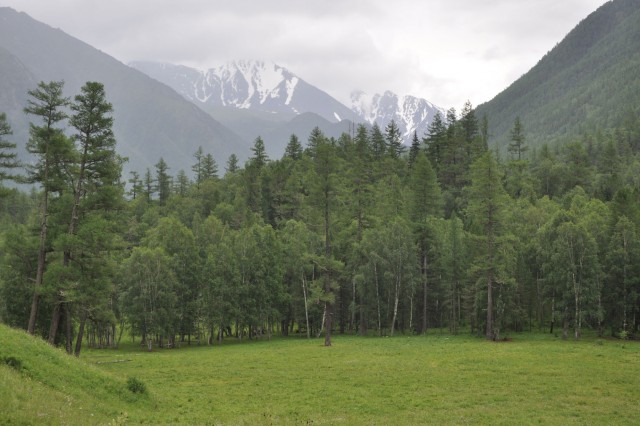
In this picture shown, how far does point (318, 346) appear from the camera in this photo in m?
49.7

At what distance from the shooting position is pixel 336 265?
47969mm

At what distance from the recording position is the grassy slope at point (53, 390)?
15.3 m

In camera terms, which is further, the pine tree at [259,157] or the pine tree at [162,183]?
the pine tree at [162,183]

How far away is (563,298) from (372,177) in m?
48.8

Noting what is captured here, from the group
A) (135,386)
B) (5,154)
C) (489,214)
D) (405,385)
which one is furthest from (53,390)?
(489,214)

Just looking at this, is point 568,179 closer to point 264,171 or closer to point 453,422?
point 264,171

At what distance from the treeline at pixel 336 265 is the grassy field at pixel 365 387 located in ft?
29.7

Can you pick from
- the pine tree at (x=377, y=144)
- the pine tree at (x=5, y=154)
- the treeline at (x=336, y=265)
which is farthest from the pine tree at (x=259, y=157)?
the pine tree at (x=5, y=154)

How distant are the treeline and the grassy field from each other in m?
9.06

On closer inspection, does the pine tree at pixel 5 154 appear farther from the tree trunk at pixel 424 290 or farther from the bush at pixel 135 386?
the tree trunk at pixel 424 290

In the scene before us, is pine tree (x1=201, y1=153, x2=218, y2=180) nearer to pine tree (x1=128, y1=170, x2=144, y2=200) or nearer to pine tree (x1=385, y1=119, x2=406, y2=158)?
pine tree (x1=128, y1=170, x2=144, y2=200)

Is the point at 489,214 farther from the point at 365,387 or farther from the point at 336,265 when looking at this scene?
the point at 365,387

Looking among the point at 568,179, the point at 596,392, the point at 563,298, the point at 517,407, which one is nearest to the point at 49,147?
the point at 517,407

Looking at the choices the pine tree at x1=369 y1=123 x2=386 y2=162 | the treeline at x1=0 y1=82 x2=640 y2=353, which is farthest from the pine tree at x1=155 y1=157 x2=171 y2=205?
the pine tree at x1=369 y1=123 x2=386 y2=162
